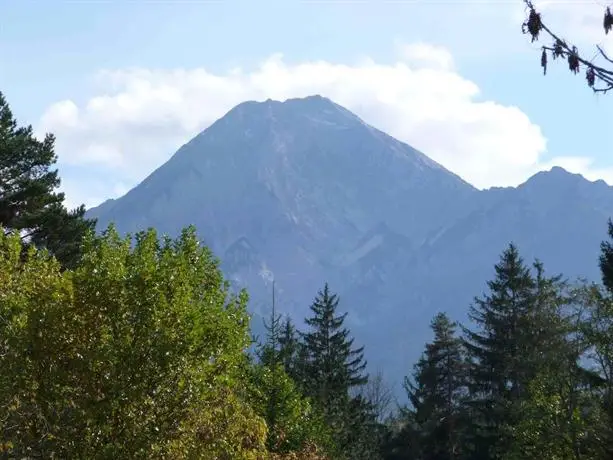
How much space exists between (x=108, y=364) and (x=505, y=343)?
3457 centimetres

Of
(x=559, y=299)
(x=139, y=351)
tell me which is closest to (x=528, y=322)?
(x=559, y=299)

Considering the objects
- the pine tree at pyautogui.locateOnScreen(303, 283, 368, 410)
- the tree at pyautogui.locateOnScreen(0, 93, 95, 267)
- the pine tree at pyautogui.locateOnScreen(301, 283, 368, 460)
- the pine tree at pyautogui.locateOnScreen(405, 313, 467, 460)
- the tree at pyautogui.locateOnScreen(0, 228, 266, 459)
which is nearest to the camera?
the tree at pyautogui.locateOnScreen(0, 228, 266, 459)

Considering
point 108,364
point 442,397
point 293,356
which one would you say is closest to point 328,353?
point 293,356

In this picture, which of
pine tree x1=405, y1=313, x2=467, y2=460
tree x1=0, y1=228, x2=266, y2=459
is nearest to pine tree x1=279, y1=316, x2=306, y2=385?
pine tree x1=405, y1=313, x2=467, y2=460

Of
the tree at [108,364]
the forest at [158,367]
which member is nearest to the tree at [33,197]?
the forest at [158,367]

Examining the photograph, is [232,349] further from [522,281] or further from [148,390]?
[522,281]

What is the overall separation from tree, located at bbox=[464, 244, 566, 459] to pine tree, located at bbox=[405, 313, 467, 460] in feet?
5.04

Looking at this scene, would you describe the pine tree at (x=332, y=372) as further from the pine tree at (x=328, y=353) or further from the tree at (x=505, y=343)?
the tree at (x=505, y=343)

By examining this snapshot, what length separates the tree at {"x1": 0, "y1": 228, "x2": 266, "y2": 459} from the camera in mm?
13680

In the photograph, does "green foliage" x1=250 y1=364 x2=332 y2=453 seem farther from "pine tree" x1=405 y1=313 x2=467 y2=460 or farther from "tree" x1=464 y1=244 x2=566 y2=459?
"pine tree" x1=405 y1=313 x2=467 y2=460

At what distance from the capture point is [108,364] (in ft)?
45.3

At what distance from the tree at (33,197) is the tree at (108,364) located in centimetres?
1919

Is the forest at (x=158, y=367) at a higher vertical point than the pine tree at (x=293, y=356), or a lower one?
lower

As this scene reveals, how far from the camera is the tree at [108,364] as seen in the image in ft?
44.9
